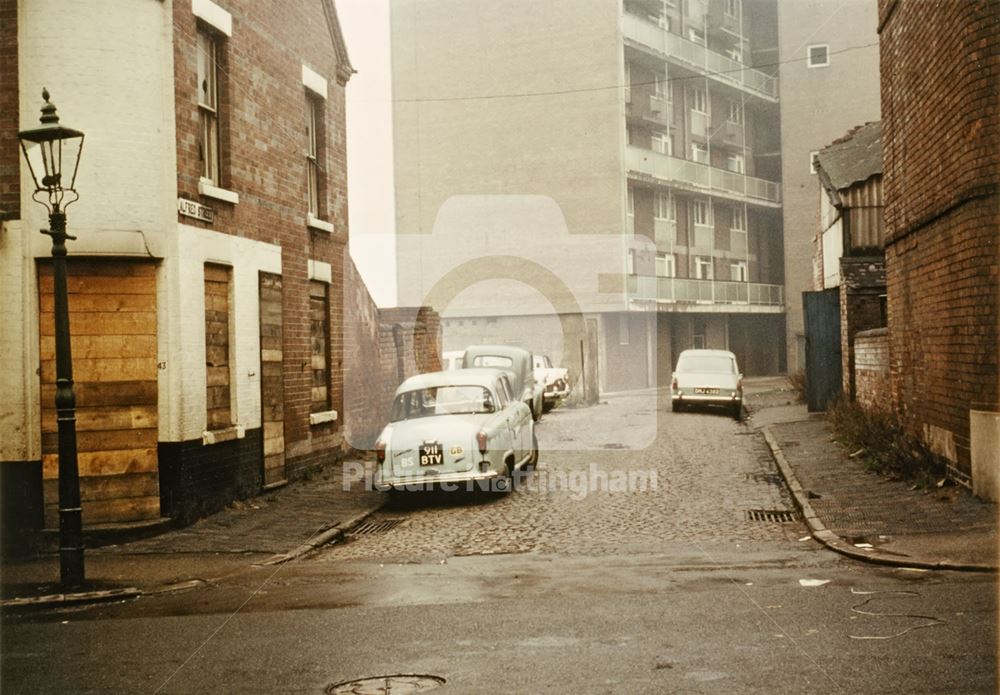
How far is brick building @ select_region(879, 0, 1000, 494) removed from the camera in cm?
1118

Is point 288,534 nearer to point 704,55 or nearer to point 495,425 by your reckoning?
point 495,425

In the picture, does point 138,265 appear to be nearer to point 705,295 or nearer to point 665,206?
point 665,206

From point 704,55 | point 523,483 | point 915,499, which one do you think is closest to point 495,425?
point 523,483

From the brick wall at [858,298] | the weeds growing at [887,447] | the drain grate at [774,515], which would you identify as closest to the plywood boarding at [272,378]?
the drain grate at [774,515]

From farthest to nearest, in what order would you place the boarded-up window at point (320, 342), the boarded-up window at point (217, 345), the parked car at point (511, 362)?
the parked car at point (511, 362)
the boarded-up window at point (320, 342)
the boarded-up window at point (217, 345)

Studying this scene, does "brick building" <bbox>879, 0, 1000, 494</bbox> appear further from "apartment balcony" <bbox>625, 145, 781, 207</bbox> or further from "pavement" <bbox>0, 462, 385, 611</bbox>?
"apartment balcony" <bbox>625, 145, 781, 207</bbox>

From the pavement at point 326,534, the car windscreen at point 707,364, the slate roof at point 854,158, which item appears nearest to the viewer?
the pavement at point 326,534

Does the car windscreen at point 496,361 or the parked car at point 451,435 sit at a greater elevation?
the car windscreen at point 496,361

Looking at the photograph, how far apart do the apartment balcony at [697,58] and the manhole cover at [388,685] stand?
128 feet

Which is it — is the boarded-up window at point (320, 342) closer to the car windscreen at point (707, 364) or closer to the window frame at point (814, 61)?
the car windscreen at point (707, 364)

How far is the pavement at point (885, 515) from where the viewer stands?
30.7ft

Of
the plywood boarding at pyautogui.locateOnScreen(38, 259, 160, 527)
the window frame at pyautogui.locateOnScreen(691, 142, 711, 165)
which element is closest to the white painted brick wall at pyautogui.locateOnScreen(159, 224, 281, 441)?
the plywood boarding at pyautogui.locateOnScreen(38, 259, 160, 527)

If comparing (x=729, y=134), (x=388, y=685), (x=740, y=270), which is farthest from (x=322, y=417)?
(x=729, y=134)

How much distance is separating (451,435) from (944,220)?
21.6 feet
